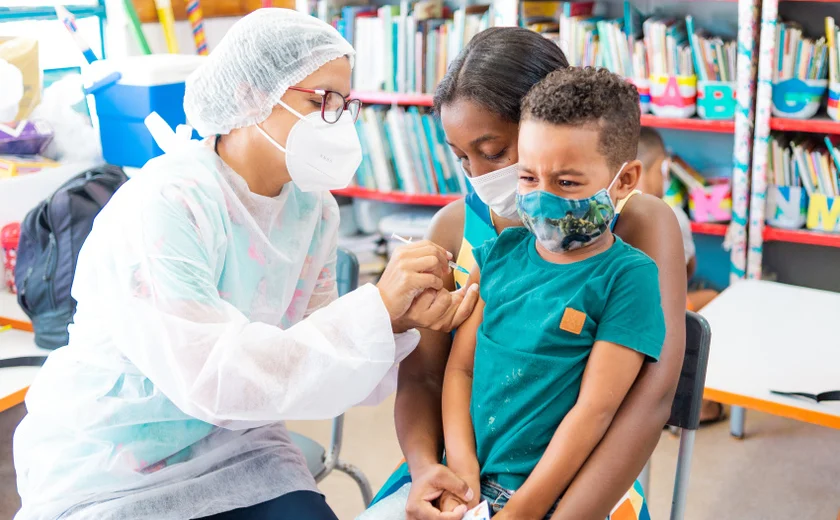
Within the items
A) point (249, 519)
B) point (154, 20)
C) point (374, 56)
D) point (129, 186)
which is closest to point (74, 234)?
point (129, 186)

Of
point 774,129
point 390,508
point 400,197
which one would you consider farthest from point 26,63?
point 774,129

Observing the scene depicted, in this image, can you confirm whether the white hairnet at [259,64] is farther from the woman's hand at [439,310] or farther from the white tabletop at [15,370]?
the white tabletop at [15,370]

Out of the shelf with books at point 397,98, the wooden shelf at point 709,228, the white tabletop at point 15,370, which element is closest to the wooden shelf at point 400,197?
the shelf with books at point 397,98

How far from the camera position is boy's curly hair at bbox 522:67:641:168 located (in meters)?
1.22

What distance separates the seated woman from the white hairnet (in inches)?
9.7

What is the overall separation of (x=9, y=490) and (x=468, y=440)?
6.56ft

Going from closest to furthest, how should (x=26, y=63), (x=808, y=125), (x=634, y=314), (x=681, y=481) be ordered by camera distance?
(x=634, y=314) → (x=681, y=481) → (x=26, y=63) → (x=808, y=125)

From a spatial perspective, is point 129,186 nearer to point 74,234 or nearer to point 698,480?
point 74,234

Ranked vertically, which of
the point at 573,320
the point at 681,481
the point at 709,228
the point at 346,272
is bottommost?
the point at 709,228

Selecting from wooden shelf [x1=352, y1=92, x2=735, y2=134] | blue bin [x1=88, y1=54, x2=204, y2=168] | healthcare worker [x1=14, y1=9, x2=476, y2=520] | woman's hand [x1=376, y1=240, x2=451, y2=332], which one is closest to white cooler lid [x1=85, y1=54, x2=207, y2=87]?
blue bin [x1=88, y1=54, x2=204, y2=168]

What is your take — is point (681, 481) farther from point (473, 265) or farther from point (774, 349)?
point (473, 265)

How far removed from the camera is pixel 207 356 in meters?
1.31

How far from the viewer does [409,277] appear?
4.52 feet

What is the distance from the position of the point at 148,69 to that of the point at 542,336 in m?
2.17
